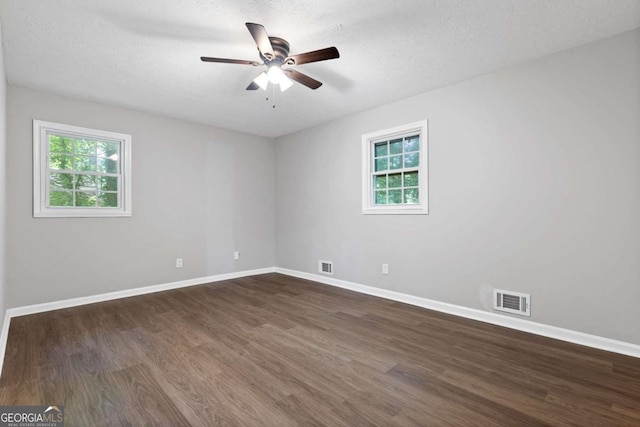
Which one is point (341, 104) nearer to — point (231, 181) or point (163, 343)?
point (231, 181)

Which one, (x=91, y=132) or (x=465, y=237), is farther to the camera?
(x=91, y=132)

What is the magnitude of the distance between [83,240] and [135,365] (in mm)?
2411

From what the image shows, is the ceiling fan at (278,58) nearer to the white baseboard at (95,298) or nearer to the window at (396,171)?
the window at (396,171)

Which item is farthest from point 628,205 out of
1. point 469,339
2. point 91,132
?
point 91,132

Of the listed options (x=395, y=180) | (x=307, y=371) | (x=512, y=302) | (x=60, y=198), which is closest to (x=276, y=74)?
(x=395, y=180)

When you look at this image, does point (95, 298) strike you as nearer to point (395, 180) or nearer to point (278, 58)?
point (278, 58)

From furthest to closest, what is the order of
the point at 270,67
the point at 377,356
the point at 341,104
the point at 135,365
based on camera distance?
the point at 341,104
the point at 270,67
the point at 377,356
the point at 135,365

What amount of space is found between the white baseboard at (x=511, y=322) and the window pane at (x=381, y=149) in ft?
6.31

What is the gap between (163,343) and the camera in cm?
258

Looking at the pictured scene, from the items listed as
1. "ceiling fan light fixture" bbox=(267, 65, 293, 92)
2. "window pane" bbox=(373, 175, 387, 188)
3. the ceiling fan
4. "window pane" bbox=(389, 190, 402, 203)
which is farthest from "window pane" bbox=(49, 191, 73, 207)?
"window pane" bbox=(389, 190, 402, 203)

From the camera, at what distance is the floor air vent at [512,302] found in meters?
2.85

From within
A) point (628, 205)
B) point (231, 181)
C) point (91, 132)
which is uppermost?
point (91, 132)

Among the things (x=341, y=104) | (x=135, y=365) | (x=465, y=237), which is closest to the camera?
(x=135, y=365)

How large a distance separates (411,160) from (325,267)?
86.8 inches
